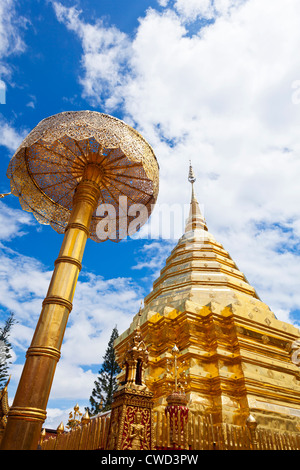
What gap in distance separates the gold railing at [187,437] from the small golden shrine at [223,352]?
1.49 meters

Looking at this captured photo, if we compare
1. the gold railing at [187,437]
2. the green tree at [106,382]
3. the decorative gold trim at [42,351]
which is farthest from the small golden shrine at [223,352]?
the green tree at [106,382]

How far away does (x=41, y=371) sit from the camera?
12.1 ft

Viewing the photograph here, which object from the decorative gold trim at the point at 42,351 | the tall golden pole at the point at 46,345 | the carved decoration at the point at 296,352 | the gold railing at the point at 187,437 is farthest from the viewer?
the carved decoration at the point at 296,352

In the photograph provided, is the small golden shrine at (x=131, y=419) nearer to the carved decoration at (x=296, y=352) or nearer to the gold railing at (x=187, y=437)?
the gold railing at (x=187, y=437)

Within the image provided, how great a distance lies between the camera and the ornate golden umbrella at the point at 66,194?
3.62 metres

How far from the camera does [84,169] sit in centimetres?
601

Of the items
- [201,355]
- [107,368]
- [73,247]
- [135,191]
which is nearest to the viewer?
[73,247]

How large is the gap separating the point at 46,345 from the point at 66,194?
3.95m

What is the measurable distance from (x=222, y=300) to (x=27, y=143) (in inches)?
290

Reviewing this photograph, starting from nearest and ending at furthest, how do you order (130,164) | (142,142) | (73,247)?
(73,247), (142,142), (130,164)

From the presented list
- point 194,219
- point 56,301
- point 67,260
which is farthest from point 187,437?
point 194,219

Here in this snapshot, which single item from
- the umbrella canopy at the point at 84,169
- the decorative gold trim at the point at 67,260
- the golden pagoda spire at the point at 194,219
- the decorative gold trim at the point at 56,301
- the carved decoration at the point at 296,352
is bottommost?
the decorative gold trim at the point at 56,301

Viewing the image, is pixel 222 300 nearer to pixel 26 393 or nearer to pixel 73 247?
pixel 73 247

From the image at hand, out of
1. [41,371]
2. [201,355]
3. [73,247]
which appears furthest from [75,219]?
[201,355]
